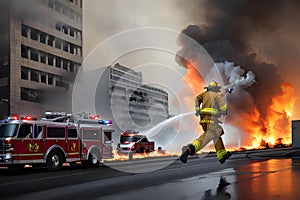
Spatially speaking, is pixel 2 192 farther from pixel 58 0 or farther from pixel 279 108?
pixel 58 0

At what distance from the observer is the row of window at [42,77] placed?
51.0 m

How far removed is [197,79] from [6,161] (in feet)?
91.8

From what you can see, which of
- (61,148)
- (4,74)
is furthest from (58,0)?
(61,148)

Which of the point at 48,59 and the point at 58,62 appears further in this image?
the point at 58,62

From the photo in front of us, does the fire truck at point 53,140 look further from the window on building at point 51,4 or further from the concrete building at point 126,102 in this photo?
the window on building at point 51,4

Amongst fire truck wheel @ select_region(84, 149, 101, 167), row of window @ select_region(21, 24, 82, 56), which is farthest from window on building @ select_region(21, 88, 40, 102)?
fire truck wheel @ select_region(84, 149, 101, 167)

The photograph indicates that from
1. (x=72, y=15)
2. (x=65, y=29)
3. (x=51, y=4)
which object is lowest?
(x=65, y=29)

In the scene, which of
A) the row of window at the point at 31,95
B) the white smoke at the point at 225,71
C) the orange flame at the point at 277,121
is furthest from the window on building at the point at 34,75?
the orange flame at the point at 277,121

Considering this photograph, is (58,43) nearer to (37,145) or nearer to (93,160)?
(93,160)

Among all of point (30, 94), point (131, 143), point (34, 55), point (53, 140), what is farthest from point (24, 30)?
point (53, 140)

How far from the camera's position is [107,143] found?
20.2 meters

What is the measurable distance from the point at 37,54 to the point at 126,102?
1349cm

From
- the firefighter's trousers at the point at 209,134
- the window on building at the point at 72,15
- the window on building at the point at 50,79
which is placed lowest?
the firefighter's trousers at the point at 209,134

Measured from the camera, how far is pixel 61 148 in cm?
1725
